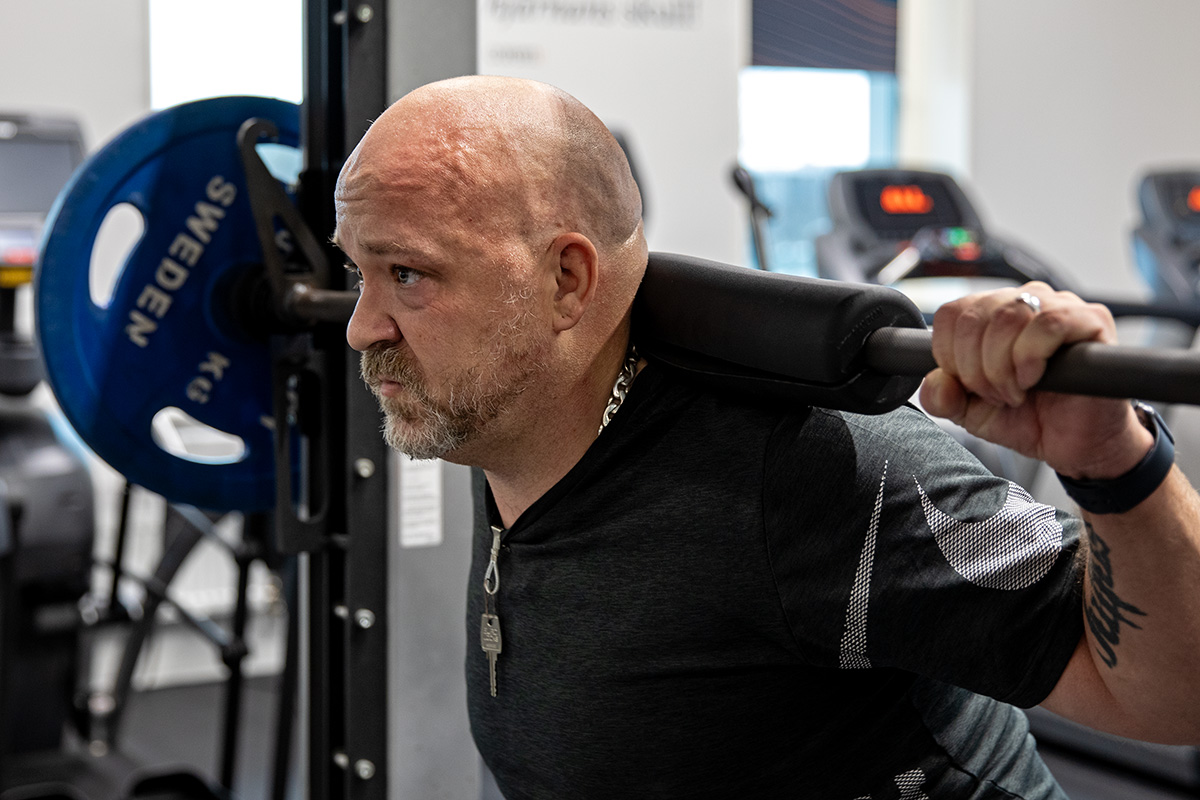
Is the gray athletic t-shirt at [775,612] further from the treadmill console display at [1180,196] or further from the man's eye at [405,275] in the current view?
the treadmill console display at [1180,196]

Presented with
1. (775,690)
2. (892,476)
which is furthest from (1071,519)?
(775,690)

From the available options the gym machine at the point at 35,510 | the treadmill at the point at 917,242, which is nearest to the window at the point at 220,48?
the gym machine at the point at 35,510

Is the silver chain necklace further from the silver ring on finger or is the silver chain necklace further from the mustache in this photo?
the silver ring on finger

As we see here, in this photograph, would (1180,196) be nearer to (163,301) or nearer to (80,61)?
(163,301)

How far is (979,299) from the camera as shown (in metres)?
0.73

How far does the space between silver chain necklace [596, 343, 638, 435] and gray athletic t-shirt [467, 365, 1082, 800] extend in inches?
0.9

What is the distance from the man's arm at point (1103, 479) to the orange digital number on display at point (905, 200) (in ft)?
10.4

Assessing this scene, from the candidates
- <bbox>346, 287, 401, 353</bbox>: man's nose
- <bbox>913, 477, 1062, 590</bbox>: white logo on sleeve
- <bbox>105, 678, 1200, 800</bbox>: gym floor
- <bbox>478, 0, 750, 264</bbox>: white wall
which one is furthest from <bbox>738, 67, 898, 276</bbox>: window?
<bbox>913, 477, 1062, 590</bbox>: white logo on sleeve

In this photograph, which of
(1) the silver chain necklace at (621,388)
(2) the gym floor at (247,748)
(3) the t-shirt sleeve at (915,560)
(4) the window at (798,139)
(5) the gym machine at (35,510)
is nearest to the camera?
(3) the t-shirt sleeve at (915,560)

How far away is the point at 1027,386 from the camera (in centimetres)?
70

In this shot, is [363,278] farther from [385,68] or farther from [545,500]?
[385,68]

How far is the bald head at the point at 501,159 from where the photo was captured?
1018 millimetres

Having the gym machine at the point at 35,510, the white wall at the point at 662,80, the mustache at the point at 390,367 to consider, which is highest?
the white wall at the point at 662,80

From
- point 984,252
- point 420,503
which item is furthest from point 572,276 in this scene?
point 984,252
